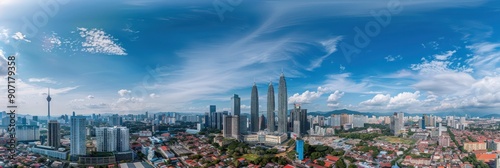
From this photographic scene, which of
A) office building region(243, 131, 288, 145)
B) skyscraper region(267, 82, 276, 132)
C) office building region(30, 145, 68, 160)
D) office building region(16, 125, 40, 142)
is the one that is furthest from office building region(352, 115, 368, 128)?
office building region(16, 125, 40, 142)

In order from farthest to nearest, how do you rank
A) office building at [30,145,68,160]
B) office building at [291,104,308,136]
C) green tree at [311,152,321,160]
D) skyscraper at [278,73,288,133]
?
skyscraper at [278,73,288,133], office building at [291,104,308,136], office building at [30,145,68,160], green tree at [311,152,321,160]

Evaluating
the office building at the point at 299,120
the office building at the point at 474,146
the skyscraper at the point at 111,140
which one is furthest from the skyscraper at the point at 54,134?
the office building at the point at 474,146

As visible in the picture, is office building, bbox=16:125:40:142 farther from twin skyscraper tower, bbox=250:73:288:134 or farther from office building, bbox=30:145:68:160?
twin skyscraper tower, bbox=250:73:288:134

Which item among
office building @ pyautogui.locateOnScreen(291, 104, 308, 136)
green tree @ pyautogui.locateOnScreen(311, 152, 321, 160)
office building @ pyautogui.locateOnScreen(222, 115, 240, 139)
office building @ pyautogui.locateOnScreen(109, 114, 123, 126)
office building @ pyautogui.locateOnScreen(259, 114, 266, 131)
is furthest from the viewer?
office building @ pyautogui.locateOnScreen(259, 114, 266, 131)

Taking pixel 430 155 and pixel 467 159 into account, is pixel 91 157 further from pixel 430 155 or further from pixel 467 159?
pixel 467 159

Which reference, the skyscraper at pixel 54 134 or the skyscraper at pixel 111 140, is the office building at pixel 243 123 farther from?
the skyscraper at pixel 54 134

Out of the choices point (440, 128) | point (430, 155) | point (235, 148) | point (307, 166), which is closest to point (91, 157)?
point (235, 148)
